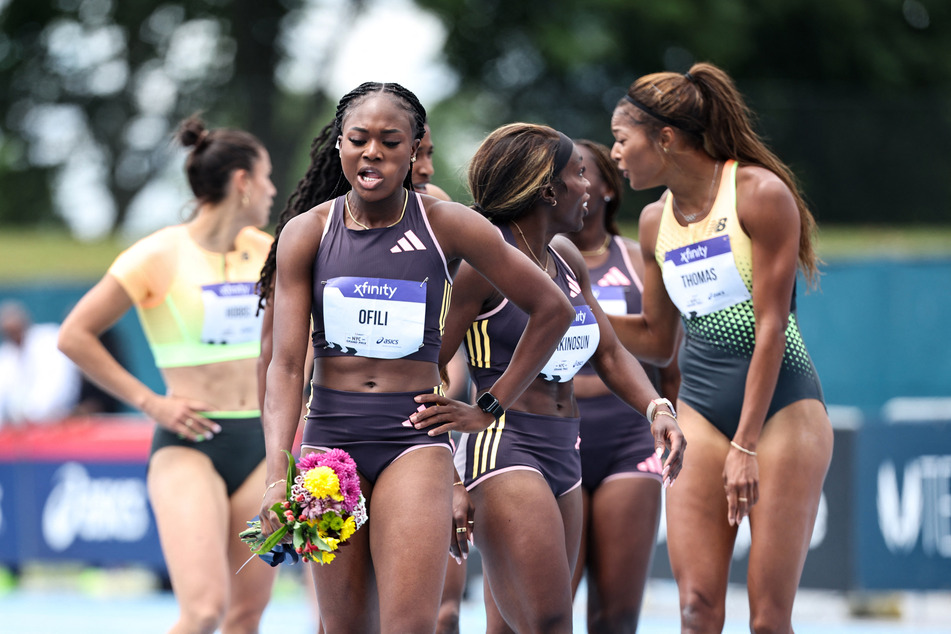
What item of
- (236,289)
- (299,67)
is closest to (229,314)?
(236,289)

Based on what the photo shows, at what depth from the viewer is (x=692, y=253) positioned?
4641 mm

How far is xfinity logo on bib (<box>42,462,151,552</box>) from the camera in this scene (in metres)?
10.1

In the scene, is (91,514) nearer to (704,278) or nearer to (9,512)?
(9,512)

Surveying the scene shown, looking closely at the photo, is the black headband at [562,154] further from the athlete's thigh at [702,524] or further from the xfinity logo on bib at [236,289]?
the xfinity logo on bib at [236,289]

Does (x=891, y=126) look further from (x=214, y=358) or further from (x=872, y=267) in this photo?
(x=214, y=358)

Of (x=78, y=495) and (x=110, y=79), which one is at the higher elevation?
(x=110, y=79)

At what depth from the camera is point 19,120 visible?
845 inches

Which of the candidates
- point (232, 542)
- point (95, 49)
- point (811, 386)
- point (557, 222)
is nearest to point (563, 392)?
point (557, 222)

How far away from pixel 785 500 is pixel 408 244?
1.66m

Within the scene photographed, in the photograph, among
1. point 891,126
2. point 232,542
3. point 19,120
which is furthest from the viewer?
point 19,120

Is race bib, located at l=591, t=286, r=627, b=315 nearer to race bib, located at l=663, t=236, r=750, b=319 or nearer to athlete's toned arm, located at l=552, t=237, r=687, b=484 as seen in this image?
race bib, located at l=663, t=236, r=750, b=319

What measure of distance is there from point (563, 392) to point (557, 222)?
24.4 inches

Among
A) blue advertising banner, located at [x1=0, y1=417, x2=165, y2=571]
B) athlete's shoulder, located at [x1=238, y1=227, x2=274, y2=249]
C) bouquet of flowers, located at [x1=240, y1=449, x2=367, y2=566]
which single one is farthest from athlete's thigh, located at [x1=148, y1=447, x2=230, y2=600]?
blue advertising banner, located at [x1=0, y1=417, x2=165, y2=571]

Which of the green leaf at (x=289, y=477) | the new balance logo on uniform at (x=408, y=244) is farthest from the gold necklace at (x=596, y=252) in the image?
the green leaf at (x=289, y=477)
